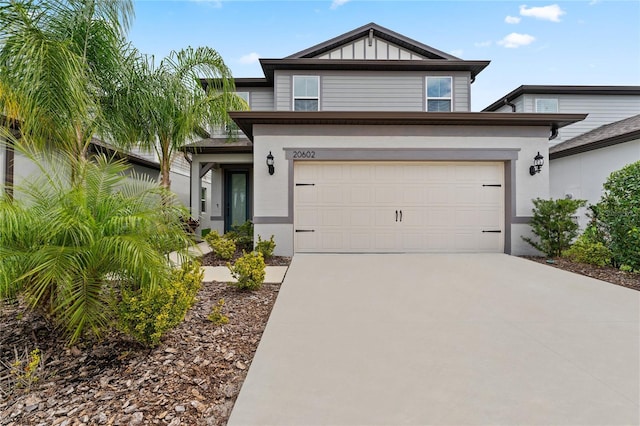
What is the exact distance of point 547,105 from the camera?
1198 centimetres

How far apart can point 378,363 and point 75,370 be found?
2.37m

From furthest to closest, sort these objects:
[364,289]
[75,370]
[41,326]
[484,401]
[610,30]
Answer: [610,30] → [364,289] → [41,326] → [75,370] → [484,401]

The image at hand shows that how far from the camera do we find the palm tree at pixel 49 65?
390cm

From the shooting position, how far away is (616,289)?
4.46 metres

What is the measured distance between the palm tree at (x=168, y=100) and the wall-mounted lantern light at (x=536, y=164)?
24.3ft

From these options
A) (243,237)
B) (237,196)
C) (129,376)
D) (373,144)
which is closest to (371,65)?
(373,144)

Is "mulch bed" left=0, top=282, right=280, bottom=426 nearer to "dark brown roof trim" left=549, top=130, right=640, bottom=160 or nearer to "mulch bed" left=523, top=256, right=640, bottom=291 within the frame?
"mulch bed" left=523, top=256, right=640, bottom=291

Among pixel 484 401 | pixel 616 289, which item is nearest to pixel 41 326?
pixel 484 401

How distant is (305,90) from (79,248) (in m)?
9.17

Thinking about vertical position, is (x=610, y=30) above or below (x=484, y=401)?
above

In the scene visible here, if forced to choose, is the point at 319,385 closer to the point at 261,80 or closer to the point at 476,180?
the point at 476,180

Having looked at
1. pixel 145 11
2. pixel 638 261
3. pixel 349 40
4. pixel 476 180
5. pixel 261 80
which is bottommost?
pixel 638 261

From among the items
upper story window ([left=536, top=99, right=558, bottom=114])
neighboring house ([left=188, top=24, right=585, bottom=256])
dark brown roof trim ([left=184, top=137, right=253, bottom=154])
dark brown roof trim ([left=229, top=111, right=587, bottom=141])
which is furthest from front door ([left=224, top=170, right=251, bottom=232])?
upper story window ([left=536, top=99, right=558, bottom=114])

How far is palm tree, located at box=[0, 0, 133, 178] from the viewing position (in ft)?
12.8
